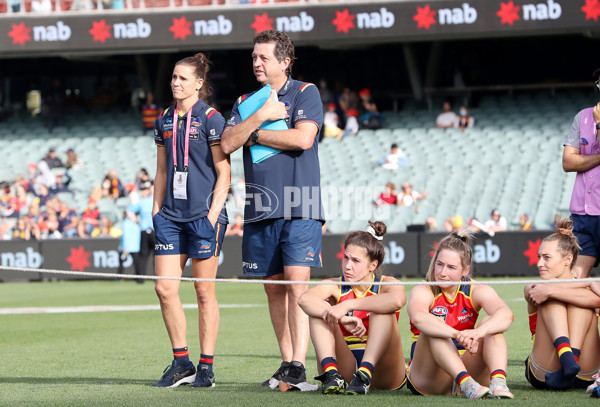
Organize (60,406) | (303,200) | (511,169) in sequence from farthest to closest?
(511,169), (303,200), (60,406)

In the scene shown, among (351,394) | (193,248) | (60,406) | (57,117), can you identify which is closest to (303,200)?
(193,248)

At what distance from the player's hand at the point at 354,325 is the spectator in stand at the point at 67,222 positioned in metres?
15.8

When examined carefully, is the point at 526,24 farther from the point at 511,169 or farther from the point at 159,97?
the point at 159,97

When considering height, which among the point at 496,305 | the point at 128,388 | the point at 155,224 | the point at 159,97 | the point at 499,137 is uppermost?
the point at 159,97

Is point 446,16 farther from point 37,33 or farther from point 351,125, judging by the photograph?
point 37,33

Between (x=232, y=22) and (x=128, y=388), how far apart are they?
19.5 m

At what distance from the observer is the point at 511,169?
22250 millimetres

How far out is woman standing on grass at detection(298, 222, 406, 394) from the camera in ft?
19.0

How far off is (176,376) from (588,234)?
296 centimetres

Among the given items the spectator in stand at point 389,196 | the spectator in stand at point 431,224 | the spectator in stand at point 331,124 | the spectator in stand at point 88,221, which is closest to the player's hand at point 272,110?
the spectator in stand at point 431,224

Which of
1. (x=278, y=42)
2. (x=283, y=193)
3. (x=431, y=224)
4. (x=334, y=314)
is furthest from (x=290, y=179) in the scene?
(x=431, y=224)

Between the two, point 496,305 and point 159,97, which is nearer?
point 496,305

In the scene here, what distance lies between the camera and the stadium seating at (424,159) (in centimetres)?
2092

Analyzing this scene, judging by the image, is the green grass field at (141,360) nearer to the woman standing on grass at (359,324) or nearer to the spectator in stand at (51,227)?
the woman standing on grass at (359,324)
